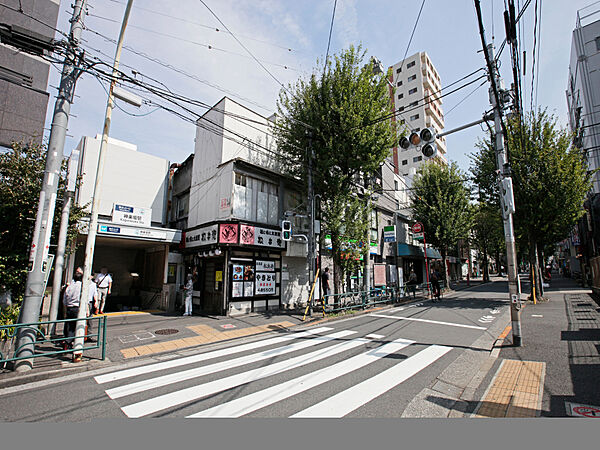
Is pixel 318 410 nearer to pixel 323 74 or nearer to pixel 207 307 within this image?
pixel 207 307

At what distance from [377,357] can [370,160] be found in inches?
346

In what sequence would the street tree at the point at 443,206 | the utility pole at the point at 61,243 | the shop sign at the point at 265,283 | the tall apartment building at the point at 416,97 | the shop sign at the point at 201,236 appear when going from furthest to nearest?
the tall apartment building at the point at 416,97, the street tree at the point at 443,206, the shop sign at the point at 265,283, the shop sign at the point at 201,236, the utility pole at the point at 61,243

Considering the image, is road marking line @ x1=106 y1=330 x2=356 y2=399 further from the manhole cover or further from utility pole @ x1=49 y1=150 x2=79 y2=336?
utility pole @ x1=49 y1=150 x2=79 y2=336

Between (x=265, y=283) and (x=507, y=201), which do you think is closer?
(x=507, y=201)

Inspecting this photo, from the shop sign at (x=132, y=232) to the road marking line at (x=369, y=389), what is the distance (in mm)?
11501

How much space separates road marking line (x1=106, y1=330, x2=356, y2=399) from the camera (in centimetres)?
479

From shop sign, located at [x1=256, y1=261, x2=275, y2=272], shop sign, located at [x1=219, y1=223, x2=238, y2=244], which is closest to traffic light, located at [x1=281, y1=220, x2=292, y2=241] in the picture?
shop sign, located at [x1=256, y1=261, x2=275, y2=272]

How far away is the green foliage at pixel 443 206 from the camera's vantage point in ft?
73.5

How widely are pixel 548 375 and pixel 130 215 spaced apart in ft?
48.5

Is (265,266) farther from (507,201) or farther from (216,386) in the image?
(507,201)

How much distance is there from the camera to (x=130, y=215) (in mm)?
12336

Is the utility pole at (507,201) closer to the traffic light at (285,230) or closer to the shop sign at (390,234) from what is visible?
the traffic light at (285,230)

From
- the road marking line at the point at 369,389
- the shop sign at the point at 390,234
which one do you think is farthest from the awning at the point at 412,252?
the road marking line at the point at 369,389

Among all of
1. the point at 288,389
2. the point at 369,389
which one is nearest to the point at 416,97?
the point at 369,389
